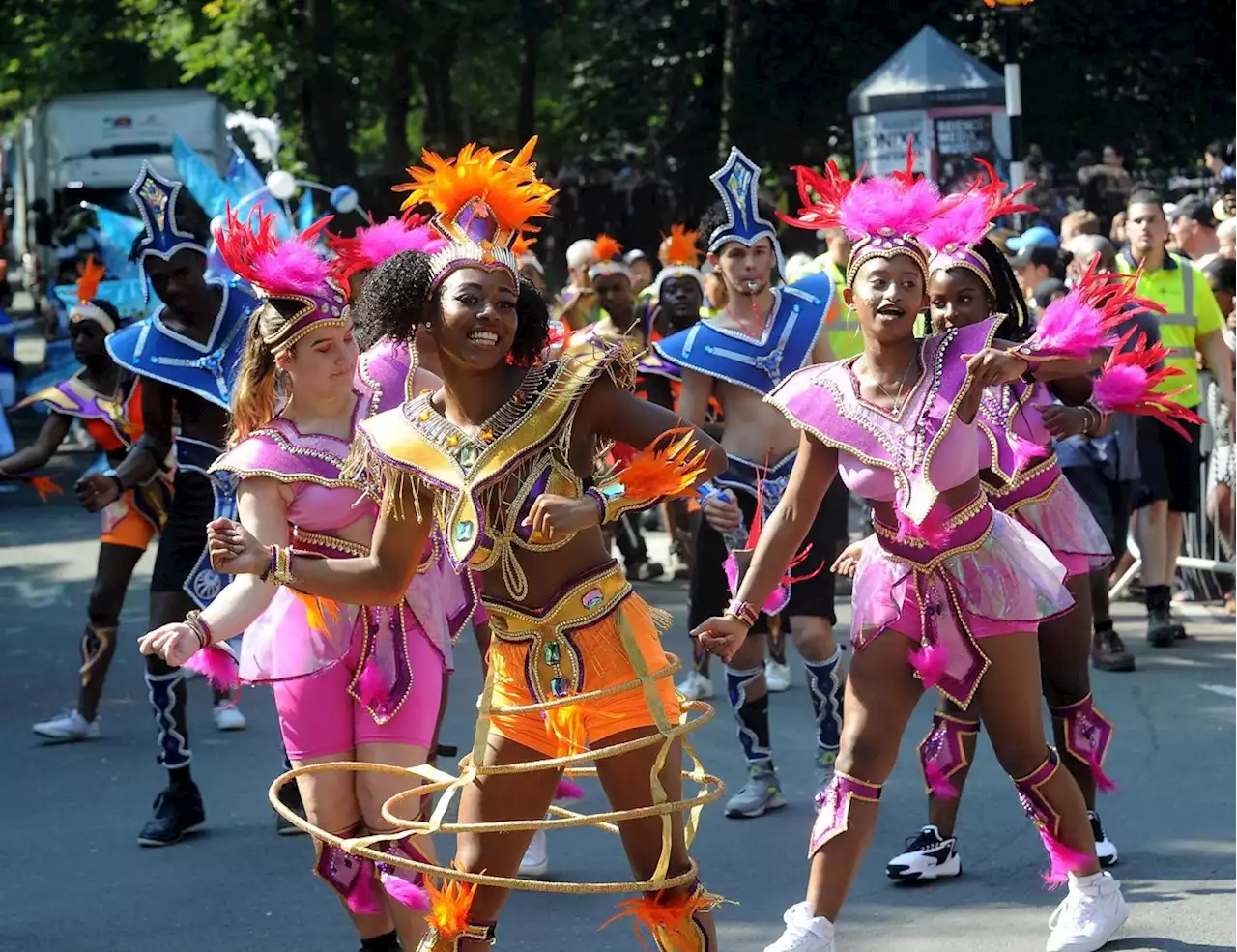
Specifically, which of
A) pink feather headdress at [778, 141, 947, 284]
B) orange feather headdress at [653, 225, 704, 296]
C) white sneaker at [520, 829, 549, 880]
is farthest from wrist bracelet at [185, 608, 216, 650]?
orange feather headdress at [653, 225, 704, 296]

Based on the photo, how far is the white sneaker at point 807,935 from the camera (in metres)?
5.32

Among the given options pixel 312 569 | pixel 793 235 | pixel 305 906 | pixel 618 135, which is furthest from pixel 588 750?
pixel 618 135

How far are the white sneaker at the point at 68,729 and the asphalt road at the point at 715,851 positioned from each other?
75 mm

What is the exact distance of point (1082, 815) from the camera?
571cm

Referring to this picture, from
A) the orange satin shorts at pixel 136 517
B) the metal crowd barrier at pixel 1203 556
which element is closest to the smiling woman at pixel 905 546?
the orange satin shorts at pixel 136 517

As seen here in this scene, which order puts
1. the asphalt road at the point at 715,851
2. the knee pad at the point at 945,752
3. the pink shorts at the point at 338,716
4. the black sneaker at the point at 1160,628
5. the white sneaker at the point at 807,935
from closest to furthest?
the white sneaker at the point at 807,935
the pink shorts at the point at 338,716
the asphalt road at the point at 715,851
the knee pad at the point at 945,752
the black sneaker at the point at 1160,628

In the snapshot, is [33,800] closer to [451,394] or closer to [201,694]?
[201,694]

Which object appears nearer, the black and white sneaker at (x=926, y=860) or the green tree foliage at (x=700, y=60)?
the black and white sneaker at (x=926, y=860)

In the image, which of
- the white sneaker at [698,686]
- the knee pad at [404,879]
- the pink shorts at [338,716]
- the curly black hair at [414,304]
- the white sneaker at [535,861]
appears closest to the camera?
the curly black hair at [414,304]

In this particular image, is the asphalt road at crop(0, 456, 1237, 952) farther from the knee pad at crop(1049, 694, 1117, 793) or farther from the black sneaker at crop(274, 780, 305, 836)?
the knee pad at crop(1049, 694, 1117, 793)

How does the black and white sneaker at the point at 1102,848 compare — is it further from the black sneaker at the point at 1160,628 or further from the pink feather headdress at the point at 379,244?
the black sneaker at the point at 1160,628

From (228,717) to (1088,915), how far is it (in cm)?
479

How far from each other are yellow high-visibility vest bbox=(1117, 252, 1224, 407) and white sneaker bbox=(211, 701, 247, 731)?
4.86 m

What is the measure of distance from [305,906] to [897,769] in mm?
2624
